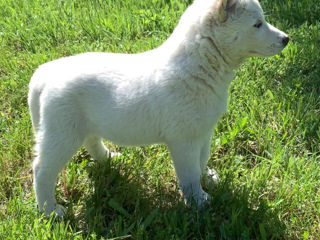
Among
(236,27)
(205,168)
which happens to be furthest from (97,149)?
(236,27)

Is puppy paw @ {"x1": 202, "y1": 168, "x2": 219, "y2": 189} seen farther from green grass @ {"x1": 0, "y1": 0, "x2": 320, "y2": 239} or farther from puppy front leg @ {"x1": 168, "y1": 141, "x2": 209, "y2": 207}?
puppy front leg @ {"x1": 168, "y1": 141, "x2": 209, "y2": 207}

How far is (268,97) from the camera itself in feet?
13.7

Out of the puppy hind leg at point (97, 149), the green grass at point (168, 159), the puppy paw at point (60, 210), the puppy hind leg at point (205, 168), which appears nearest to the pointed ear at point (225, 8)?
the puppy hind leg at point (205, 168)

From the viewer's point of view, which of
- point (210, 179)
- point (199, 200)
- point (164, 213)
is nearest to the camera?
point (164, 213)

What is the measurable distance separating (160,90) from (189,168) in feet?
2.12

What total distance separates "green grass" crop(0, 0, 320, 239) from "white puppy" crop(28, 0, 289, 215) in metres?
0.29

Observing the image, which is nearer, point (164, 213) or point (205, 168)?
point (164, 213)

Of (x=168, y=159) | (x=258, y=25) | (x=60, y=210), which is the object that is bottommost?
(x=60, y=210)

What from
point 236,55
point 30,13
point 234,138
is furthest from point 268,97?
point 30,13

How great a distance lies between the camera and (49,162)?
3004mm

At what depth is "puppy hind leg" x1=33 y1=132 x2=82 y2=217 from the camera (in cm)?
297

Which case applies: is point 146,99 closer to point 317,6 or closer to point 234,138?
point 234,138

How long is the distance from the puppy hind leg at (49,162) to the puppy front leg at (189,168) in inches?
29.8

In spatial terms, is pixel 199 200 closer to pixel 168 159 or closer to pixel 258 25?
pixel 168 159
